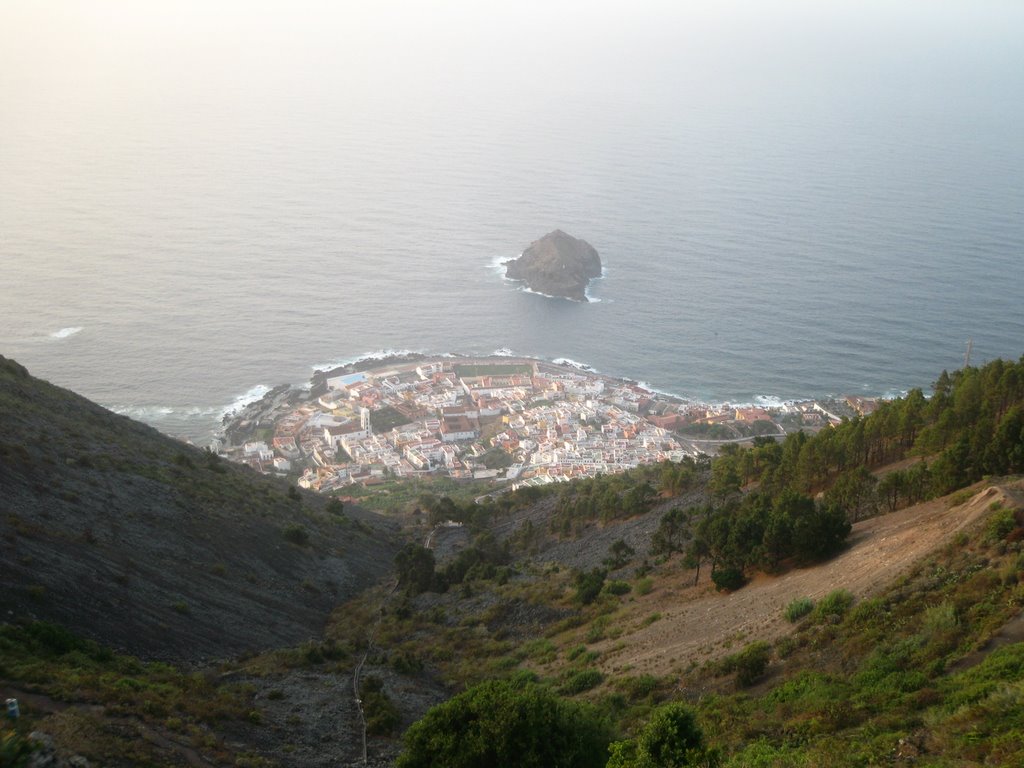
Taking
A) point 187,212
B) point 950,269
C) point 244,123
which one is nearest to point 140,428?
point 187,212

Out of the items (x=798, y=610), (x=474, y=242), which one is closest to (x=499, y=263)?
(x=474, y=242)

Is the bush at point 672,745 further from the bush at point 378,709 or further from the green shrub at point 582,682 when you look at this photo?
the bush at point 378,709

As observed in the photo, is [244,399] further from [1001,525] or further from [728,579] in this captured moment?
[1001,525]

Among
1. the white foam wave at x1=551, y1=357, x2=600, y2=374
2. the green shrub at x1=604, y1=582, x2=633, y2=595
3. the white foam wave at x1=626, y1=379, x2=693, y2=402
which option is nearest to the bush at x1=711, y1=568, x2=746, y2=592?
the green shrub at x1=604, y1=582, x2=633, y2=595

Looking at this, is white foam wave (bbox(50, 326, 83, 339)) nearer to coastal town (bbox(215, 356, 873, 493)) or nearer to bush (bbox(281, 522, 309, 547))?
coastal town (bbox(215, 356, 873, 493))

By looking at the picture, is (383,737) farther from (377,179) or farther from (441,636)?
(377,179)
